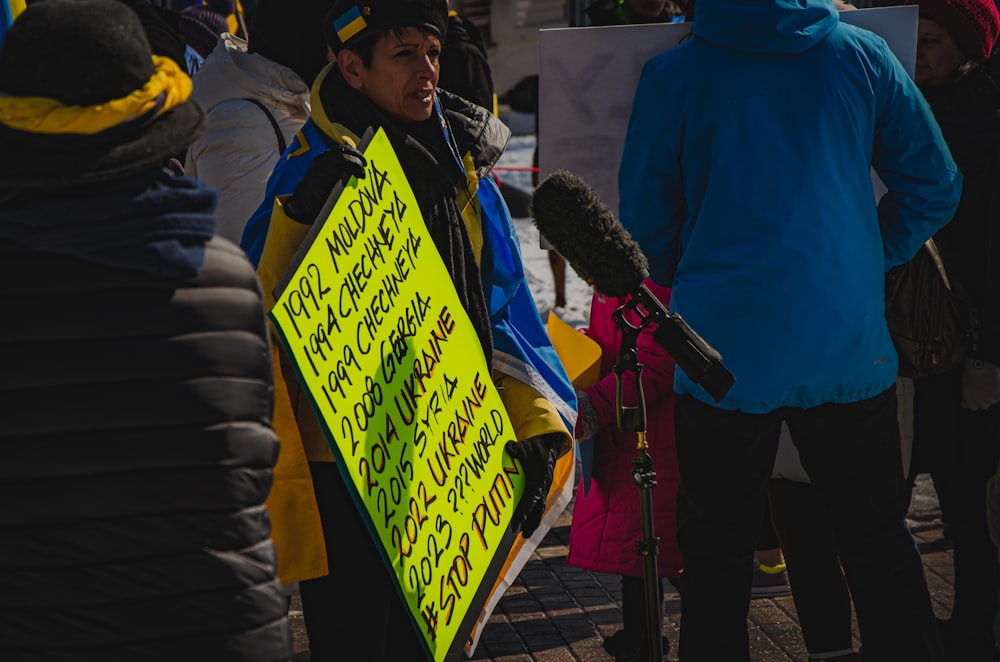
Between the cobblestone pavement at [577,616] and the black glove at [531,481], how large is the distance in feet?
4.70

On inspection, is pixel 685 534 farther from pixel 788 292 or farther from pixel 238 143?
pixel 238 143

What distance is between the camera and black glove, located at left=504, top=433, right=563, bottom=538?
2994mm

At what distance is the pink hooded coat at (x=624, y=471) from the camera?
4070 millimetres

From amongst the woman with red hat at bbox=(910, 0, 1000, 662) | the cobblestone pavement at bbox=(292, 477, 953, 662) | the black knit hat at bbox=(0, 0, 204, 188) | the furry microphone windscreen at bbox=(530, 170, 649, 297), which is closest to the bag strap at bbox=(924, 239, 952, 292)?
the woman with red hat at bbox=(910, 0, 1000, 662)

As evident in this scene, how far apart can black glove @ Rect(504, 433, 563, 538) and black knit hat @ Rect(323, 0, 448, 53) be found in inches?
38.6

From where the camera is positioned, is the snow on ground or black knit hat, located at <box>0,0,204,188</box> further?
the snow on ground

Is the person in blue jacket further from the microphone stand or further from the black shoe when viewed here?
the black shoe

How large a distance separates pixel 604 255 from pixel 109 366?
1.15 metres

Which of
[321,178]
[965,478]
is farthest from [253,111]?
[965,478]

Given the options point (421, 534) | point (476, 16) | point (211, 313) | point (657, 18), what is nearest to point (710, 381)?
point (421, 534)

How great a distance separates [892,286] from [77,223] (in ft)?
9.00

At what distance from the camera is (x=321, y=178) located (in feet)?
8.93

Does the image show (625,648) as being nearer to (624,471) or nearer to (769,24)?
(624,471)

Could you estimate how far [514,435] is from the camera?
3.05 meters
